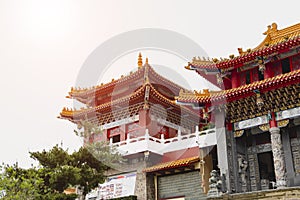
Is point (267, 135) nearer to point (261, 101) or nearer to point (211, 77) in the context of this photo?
point (261, 101)

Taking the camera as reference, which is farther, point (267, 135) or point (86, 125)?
point (86, 125)

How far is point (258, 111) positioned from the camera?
54.0ft

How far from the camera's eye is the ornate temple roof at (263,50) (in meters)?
15.9

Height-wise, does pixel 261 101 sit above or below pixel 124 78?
below

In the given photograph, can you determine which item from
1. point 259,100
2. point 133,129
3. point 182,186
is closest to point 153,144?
point 133,129

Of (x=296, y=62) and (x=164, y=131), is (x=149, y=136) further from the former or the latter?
(x=296, y=62)

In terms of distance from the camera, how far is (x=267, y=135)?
1738cm

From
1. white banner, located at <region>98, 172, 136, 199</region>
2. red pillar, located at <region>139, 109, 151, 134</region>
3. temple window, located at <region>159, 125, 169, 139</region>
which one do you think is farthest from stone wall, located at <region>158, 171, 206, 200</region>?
temple window, located at <region>159, 125, 169, 139</region>

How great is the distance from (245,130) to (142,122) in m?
8.00

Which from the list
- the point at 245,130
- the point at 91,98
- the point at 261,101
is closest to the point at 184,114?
the point at 91,98

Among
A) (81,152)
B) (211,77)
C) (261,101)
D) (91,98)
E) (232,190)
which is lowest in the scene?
(232,190)

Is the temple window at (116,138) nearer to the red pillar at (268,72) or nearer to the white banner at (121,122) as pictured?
the white banner at (121,122)

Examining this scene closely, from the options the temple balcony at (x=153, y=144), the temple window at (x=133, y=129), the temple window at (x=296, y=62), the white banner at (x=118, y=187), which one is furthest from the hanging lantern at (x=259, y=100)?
the temple window at (x=133, y=129)

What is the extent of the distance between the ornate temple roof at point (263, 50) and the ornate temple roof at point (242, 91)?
1.40m
